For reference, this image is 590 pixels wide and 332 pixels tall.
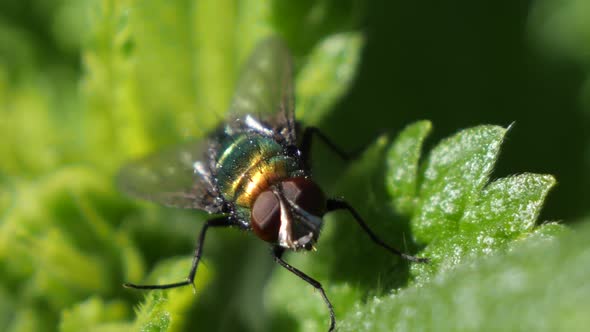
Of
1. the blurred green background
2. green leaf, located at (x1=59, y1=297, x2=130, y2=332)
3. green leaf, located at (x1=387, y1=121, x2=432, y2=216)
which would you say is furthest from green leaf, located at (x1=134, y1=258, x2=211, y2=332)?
green leaf, located at (x1=387, y1=121, x2=432, y2=216)

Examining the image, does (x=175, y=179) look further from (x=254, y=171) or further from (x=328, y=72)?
(x=328, y=72)

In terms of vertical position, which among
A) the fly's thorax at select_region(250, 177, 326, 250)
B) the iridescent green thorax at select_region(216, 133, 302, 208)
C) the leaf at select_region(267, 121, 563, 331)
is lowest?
the leaf at select_region(267, 121, 563, 331)

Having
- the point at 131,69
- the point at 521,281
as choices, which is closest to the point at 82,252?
the point at 131,69

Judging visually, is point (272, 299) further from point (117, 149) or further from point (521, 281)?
point (521, 281)

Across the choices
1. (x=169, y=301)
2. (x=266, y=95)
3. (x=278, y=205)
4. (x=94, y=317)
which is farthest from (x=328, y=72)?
(x=94, y=317)

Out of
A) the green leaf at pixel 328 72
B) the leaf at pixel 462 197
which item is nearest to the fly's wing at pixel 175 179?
the green leaf at pixel 328 72

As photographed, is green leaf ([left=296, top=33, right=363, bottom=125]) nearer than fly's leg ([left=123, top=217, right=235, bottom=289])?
No

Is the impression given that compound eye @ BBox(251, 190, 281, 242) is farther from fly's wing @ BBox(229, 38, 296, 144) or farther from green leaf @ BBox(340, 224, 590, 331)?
green leaf @ BBox(340, 224, 590, 331)
